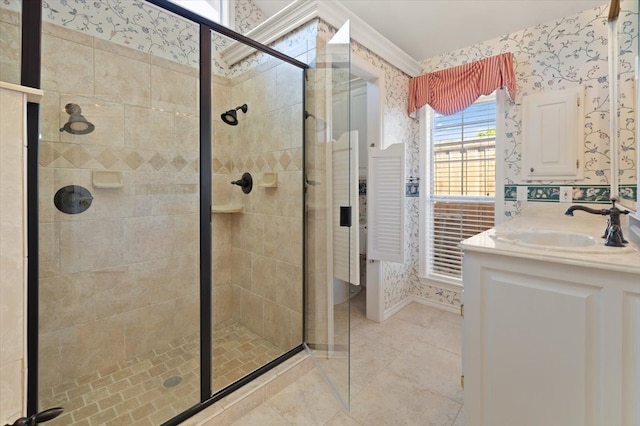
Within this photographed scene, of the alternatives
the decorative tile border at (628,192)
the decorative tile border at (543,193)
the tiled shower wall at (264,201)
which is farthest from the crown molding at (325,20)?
the decorative tile border at (628,192)

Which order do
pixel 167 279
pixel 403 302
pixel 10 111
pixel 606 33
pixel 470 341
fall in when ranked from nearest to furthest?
1. pixel 10 111
2. pixel 470 341
3. pixel 606 33
4. pixel 167 279
5. pixel 403 302

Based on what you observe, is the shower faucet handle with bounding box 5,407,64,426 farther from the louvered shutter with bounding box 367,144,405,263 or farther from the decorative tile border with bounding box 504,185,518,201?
the decorative tile border with bounding box 504,185,518,201

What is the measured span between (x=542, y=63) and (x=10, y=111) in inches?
120

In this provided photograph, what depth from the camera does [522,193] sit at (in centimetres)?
230

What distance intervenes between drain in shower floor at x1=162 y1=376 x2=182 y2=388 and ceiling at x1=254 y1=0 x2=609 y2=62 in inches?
121

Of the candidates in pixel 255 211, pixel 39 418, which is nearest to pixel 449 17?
pixel 255 211

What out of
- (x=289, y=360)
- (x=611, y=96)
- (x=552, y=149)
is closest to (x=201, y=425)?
(x=289, y=360)

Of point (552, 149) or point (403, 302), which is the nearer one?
point (552, 149)

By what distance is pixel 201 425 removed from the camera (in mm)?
1335

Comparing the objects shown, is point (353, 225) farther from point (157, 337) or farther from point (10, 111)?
point (157, 337)

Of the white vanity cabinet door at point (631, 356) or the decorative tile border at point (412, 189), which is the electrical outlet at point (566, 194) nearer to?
the decorative tile border at point (412, 189)

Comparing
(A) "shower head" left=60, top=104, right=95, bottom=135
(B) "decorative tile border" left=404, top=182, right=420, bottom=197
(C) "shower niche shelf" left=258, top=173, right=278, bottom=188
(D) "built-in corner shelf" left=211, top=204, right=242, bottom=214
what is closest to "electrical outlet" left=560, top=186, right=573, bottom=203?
(B) "decorative tile border" left=404, top=182, right=420, bottom=197

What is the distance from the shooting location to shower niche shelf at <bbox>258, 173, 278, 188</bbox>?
209 centimetres

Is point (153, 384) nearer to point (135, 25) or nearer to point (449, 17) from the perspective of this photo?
point (135, 25)
